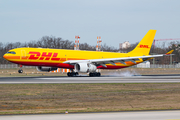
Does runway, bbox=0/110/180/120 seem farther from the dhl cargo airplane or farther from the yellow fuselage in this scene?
the dhl cargo airplane

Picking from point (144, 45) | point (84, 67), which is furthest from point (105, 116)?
point (144, 45)

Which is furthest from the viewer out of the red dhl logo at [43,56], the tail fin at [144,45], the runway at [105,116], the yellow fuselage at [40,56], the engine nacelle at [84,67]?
the tail fin at [144,45]

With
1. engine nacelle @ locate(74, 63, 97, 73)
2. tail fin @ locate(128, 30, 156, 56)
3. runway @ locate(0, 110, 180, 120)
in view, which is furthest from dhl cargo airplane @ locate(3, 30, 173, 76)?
runway @ locate(0, 110, 180, 120)

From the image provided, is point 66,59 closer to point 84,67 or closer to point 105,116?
point 84,67

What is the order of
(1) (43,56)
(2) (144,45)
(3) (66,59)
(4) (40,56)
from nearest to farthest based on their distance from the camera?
(4) (40,56), (1) (43,56), (3) (66,59), (2) (144,45)

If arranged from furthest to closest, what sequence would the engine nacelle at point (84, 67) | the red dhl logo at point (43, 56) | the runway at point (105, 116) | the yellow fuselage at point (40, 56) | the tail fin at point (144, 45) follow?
the tail fin at point (144, 45) → the engine nacelle at point (84, 67) → the red dhl logo at point (43, 56) → the yellow fuselage at point (40, 56) → the runway at point (105, 116)

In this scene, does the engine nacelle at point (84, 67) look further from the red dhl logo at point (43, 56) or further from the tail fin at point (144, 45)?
the tail fin at point (144, 45)

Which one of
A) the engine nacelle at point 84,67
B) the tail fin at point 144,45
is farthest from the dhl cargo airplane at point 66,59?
the tail fin at point 144,45

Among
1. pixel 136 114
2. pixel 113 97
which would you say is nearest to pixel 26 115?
pixel 136 114

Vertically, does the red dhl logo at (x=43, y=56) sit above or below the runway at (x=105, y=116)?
above

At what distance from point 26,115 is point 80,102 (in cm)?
562

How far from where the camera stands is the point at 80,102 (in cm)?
1777

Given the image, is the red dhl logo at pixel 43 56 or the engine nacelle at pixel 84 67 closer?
the red dhl logo at pixel 43 56

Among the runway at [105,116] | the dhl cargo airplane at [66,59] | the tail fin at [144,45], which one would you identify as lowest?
the runway at [105,116]
